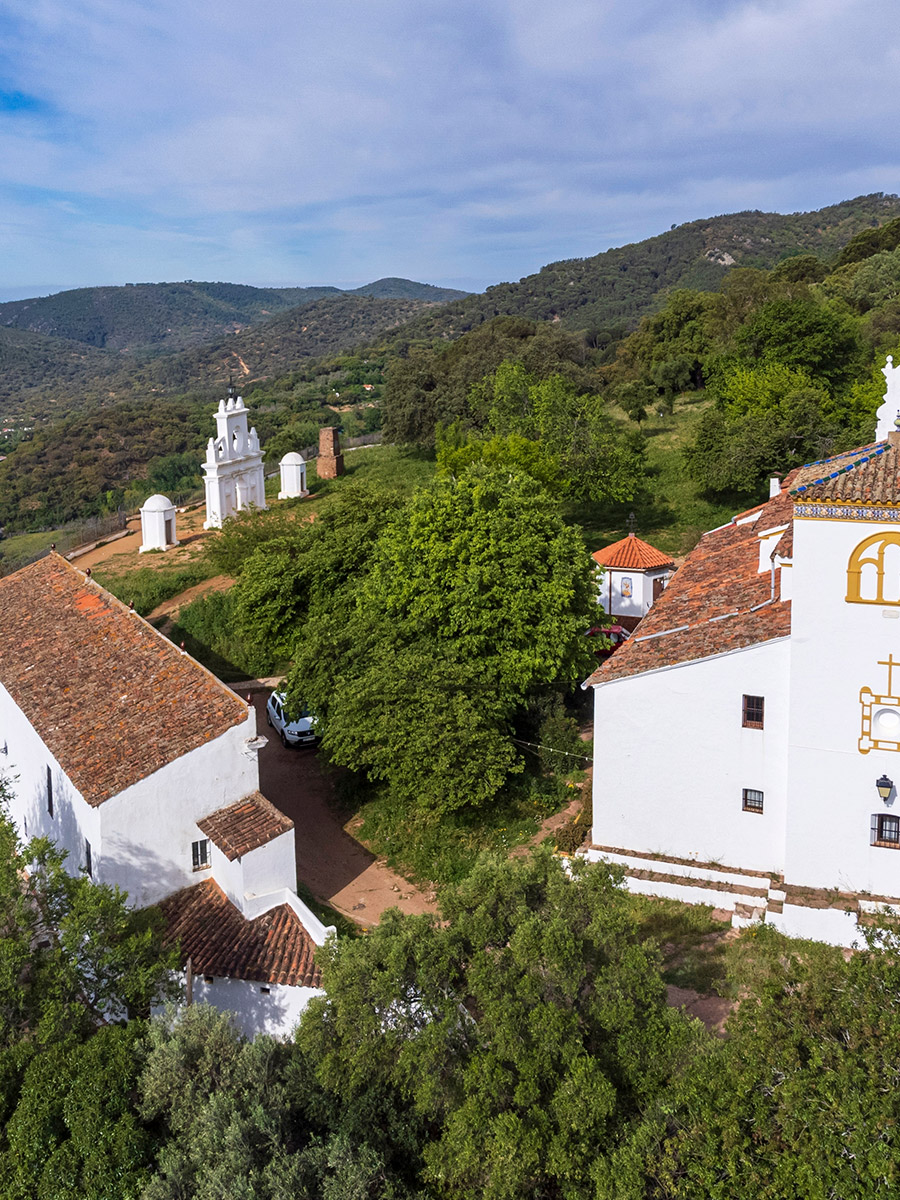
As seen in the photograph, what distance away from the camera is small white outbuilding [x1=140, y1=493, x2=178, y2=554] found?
4559cm

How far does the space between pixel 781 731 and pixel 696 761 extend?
1813mm

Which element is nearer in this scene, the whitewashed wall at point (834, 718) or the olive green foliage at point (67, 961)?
the olive green foliage at point (67, 961)

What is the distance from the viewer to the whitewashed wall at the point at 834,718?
16.6 m

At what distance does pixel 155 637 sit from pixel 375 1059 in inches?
529

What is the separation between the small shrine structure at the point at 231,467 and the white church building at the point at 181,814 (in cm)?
2793

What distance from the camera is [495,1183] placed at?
33.0 feet

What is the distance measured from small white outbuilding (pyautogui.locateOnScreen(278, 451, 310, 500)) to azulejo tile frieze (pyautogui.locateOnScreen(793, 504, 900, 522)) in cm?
4091

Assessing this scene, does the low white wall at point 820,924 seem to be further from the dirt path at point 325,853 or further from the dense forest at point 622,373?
the dense forest at point 622,373

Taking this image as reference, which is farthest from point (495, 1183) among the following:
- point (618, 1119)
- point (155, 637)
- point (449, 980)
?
point (155, 637)

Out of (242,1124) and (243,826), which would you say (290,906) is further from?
(242,1124)

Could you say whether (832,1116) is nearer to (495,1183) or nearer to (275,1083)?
(495,1183)

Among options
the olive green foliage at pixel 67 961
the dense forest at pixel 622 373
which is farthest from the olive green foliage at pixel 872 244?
the olive green foliage at pixel 67 961

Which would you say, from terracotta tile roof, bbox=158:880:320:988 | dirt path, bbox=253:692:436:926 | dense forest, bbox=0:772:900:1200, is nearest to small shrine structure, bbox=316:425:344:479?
dirt path, bbox=253:692:436:926

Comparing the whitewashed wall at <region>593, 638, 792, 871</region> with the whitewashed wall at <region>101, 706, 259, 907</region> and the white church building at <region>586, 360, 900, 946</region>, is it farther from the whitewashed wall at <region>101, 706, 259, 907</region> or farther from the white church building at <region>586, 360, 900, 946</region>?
the whitewashed wall at <region>101, 706, 259, 907</region>
